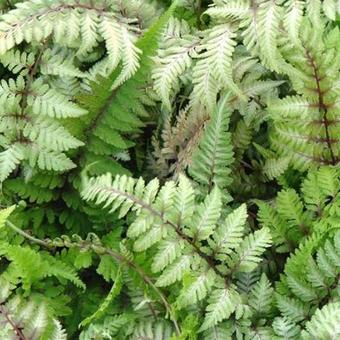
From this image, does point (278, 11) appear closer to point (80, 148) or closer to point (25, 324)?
point (80, 148)

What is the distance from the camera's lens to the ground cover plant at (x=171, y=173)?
1606 mm

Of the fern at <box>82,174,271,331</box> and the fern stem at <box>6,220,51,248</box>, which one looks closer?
the fern at <box>82,174,271,331</box>

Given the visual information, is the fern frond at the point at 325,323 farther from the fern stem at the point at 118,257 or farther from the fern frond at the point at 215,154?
the fern frond at the point at 215,154

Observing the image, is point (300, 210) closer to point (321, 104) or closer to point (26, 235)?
point (321, 104)

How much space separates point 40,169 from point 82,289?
36 centimetres

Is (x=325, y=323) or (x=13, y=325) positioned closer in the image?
(x=325, y=323)

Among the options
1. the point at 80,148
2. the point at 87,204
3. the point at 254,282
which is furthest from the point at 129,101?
the point at 254,282

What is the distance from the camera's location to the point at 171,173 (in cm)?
195

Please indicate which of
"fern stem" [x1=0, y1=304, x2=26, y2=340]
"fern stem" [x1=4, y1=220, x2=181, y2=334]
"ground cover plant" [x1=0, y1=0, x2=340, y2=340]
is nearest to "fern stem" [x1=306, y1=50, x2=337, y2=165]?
"ground cover plant" [x1=0, y1=0, x2=340, y2=340]

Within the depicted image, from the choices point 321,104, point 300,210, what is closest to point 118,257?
point 300,210

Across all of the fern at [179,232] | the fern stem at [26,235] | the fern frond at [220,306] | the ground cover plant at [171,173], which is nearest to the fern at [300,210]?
the ground cover plant at [171,173]

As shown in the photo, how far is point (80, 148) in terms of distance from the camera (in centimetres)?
192

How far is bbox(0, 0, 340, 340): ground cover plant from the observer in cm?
161

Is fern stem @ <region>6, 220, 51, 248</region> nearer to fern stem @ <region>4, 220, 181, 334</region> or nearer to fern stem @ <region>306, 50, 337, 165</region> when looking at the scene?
fern stem @ <region>4, 220, 181, 334</region>
